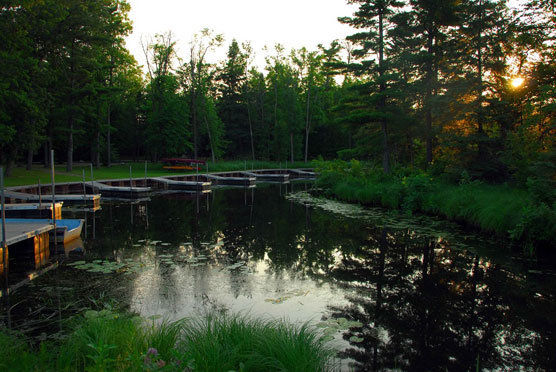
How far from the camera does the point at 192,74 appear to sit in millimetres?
41969

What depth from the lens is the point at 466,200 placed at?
13078 millimetres

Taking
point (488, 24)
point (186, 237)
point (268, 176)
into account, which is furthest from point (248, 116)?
point (186, 237)

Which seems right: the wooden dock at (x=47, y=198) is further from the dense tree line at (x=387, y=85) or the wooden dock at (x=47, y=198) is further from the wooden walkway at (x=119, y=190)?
the dense tree line at (x=387, y=85)

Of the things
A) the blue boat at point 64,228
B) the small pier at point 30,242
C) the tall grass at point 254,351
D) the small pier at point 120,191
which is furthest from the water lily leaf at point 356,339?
the small pier at point 120,191

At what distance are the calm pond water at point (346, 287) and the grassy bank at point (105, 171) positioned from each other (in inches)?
398

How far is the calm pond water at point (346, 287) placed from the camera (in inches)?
193

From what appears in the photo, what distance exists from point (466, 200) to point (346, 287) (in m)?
8.04

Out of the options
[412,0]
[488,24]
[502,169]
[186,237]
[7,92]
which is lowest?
[186,237]

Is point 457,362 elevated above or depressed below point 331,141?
below

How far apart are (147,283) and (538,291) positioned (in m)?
7.18

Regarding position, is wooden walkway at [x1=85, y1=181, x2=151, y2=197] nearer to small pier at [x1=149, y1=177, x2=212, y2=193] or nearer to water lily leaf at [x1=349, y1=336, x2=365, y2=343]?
small pier at [x1=149, y1=177, x2=212, y2=193]

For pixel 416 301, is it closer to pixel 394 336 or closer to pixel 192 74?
pixel 394 336

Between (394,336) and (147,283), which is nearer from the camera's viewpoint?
(394,336)

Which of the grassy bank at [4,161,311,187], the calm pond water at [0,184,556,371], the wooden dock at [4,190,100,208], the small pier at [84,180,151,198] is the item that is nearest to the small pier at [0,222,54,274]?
the calm pond water at [0,184,556,371]
